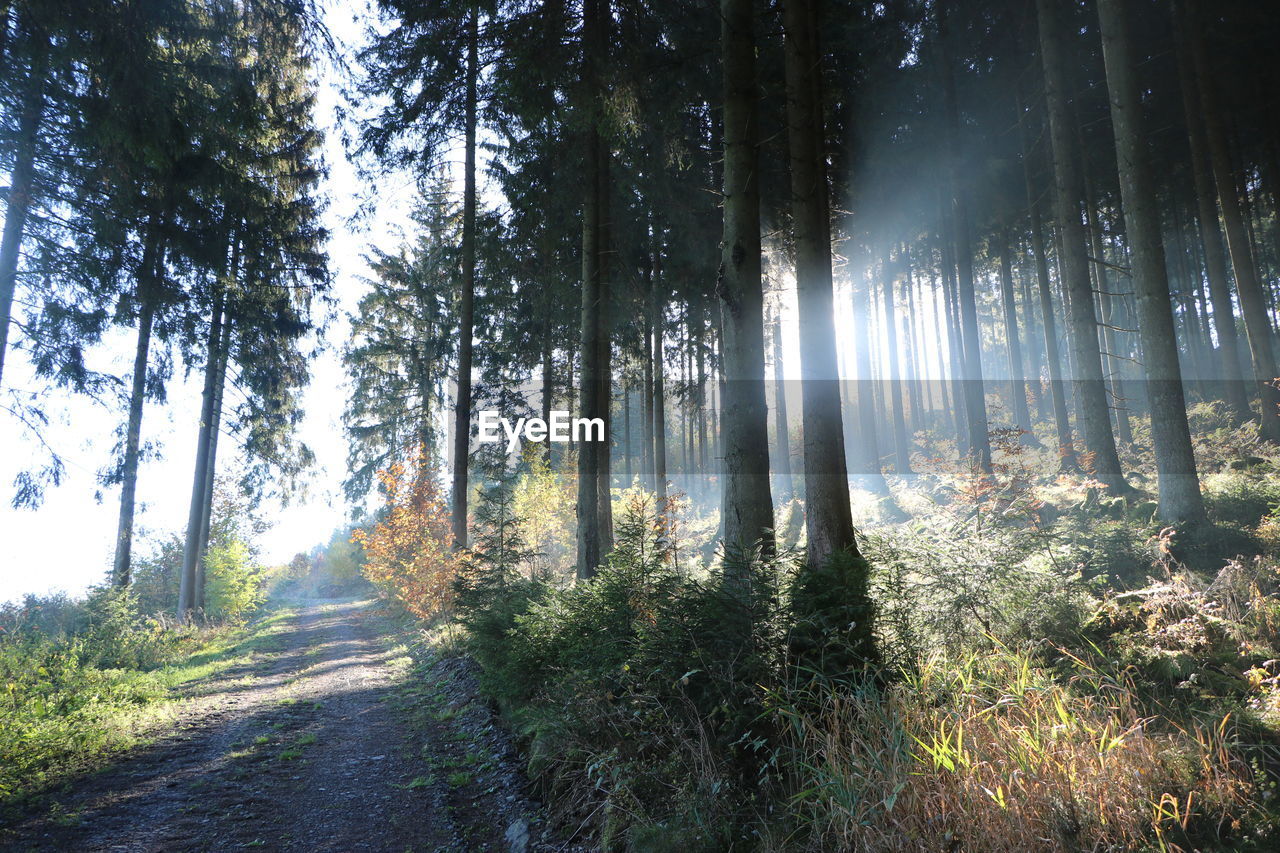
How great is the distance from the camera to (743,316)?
20.9ft

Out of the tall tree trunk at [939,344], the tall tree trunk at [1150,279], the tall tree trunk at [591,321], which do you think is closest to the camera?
the tall tree trunk at [1150,279]

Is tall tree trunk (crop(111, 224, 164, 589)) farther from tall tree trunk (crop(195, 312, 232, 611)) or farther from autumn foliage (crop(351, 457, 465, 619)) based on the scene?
autumn foliage (crop(351, 457, 465, 619))

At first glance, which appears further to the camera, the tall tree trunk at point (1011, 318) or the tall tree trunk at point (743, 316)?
the tall tree trunk at point (1011, 318)

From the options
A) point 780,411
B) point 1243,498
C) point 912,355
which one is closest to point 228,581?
point 780,411

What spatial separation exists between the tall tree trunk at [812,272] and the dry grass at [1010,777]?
113 inches

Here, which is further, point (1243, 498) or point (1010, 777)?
point (1243, 498)

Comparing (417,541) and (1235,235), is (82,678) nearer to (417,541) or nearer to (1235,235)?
(417,541)

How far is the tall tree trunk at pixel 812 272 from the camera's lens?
6.40 meters

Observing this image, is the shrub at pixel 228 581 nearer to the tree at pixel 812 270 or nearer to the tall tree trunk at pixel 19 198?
the tall tree trunk at pixel 19 198

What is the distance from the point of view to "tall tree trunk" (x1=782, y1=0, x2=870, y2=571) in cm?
640

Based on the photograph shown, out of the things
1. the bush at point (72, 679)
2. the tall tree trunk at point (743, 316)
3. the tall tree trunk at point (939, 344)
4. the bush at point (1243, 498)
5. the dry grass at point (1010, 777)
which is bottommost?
the bush at point (72, 679)

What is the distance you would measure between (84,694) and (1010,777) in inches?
403

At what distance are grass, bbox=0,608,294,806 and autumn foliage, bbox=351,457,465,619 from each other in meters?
3.91

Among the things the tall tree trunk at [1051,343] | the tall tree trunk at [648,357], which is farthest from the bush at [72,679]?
the tall tree trunk at [1051,343]
